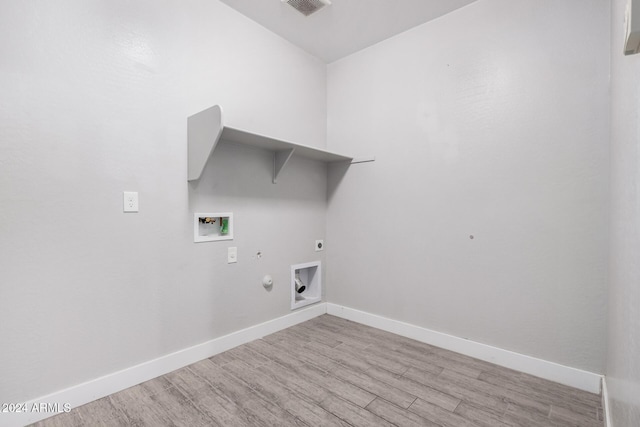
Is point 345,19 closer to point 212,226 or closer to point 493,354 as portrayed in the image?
point 212,226

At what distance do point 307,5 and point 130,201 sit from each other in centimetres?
177

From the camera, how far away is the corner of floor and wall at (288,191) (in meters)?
1.44

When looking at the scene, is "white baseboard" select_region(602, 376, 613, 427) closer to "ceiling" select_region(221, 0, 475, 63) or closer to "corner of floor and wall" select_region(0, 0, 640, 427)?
"corner of floor and wall" select_region(0, 0, 640, 427)

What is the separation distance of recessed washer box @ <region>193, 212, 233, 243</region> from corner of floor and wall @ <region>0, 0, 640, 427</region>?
0.05 m

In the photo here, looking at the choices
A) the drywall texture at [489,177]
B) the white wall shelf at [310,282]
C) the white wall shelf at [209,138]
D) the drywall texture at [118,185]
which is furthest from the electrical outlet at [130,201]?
the drywall texture at [489,177]

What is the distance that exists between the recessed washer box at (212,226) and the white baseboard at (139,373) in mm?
716

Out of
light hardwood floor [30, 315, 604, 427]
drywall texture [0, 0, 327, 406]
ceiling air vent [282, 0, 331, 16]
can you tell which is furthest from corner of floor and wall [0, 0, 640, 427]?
ceiling air vent [282, 0, 331, 16]

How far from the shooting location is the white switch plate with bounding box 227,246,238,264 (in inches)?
87.6

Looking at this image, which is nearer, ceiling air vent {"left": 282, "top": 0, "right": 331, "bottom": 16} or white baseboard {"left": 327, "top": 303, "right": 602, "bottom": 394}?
white baseboard {"left": 327, "top": 303, "right": 602, "bottom": 394}

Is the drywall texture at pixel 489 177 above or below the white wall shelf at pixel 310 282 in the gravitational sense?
above

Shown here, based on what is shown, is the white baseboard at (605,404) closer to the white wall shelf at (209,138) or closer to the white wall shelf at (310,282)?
the white wall shelf at (310,282)

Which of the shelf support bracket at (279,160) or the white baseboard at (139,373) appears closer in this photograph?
the white baseboard at (139,373)

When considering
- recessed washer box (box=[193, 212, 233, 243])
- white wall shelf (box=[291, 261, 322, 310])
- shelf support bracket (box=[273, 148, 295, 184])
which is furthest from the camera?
white wall shelf (box=[291, 261, 322, 310])

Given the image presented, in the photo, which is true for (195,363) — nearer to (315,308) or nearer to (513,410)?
(315,308)
